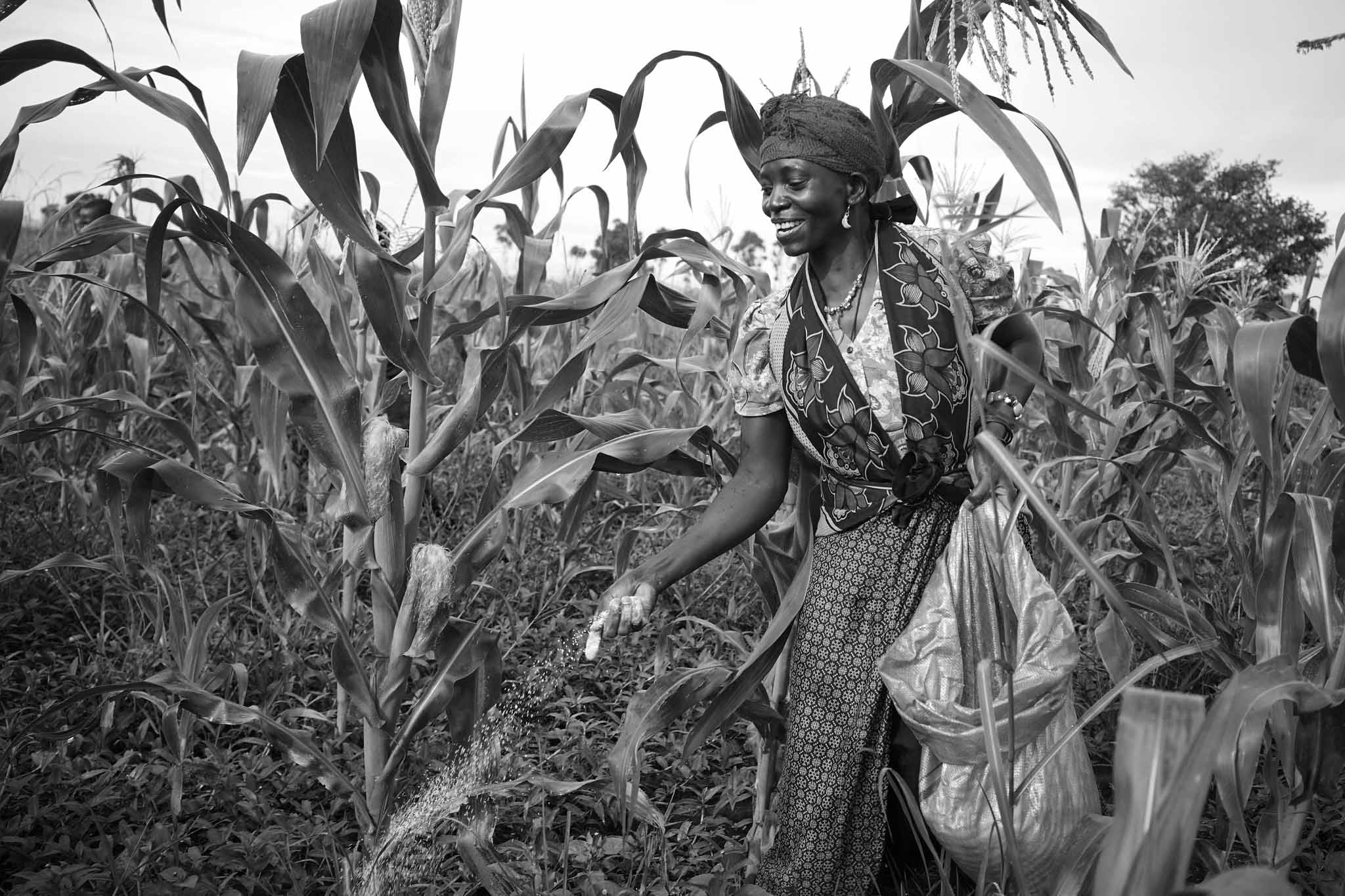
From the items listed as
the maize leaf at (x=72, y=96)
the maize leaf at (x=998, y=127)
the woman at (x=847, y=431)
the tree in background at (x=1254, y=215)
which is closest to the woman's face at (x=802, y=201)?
the woman at (x=847, y=431)

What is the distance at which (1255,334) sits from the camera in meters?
1.33

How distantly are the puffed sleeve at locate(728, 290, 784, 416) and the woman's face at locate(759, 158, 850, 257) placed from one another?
188 millimetres

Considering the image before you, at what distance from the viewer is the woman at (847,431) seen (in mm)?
1771

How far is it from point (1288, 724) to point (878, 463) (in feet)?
2.48

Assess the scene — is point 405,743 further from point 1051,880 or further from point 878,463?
point 1051,880

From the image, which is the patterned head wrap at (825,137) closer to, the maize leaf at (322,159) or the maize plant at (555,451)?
the maize plant at (555,451)

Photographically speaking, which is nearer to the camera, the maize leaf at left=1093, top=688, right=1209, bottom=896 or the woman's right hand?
the maize leaf at left=1093, top=688, right=1209, bottom=896

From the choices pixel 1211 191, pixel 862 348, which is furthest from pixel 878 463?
pixel 1211 191

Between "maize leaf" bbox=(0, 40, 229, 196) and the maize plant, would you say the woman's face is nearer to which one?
the maize plant

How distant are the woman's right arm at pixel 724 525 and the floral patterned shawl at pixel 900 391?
0.07 m

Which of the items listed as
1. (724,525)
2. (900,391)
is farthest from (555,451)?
(900,391)

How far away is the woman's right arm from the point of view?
1.59 meters

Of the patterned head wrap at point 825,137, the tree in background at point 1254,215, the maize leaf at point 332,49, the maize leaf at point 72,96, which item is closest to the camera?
the maize leaf at point 332,49

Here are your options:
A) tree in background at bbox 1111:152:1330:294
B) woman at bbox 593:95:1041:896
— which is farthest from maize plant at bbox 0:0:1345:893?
tree in background at bbox 1111:152:1330:294
